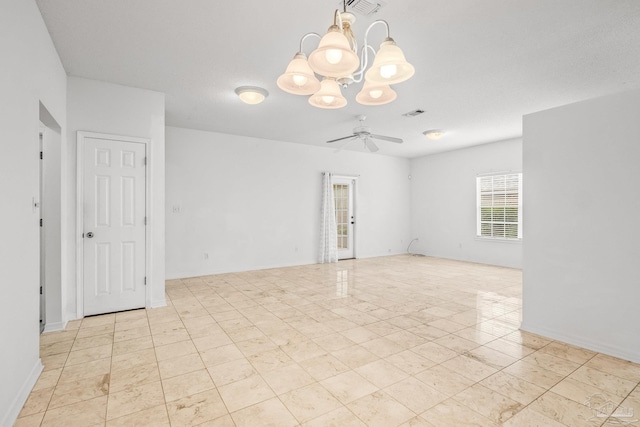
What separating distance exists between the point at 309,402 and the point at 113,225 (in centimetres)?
331

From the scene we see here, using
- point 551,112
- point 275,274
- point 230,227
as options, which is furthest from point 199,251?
point 551,112

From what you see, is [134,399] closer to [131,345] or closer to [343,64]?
[131,345]

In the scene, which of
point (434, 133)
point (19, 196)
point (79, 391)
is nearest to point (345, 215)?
point (434, 133)

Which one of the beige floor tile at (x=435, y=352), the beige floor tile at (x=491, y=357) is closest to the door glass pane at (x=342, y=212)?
the beige floor tile at (x=435, y=352)

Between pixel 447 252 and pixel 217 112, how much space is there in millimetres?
6703

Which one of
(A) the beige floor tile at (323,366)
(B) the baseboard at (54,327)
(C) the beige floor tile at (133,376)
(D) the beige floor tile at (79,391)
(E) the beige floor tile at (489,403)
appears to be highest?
(B) the baseboard at (54,327)

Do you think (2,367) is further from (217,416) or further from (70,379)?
(217,416)

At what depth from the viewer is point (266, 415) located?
1.89 metres

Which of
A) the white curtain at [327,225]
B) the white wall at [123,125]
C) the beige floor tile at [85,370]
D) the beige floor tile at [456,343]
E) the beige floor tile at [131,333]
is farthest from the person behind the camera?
the white curtain at [327,225]

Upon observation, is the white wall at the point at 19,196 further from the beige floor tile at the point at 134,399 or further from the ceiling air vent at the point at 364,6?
the ceiling air vent at the point at 364,6

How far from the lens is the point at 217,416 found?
6.18ft

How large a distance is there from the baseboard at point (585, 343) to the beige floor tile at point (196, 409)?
10.4 feet

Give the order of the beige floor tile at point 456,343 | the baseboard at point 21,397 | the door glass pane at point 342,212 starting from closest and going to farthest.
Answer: the baseboard at point 21,397
the beige floor tile at point 456,343
the door glass pane at point 342,212

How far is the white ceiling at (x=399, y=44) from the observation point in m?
2.42
